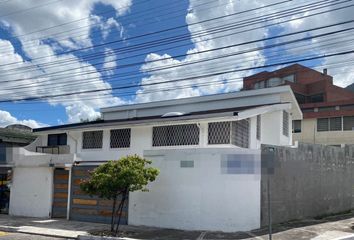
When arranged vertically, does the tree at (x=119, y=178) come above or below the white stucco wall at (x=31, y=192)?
above

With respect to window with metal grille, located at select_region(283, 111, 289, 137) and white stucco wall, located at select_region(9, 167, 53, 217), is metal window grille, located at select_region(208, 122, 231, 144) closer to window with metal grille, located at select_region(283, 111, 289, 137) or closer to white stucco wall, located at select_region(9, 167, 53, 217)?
window with metal grille, located at select_region(283, 111, 289, 137)

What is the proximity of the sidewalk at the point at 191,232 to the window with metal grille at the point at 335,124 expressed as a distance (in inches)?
986

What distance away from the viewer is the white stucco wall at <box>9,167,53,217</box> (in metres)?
19.8

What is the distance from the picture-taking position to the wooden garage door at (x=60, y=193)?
757 inches

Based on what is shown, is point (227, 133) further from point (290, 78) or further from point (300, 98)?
point (290, 78)

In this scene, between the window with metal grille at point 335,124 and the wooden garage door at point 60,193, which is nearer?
the wooden garage door at point 60,193

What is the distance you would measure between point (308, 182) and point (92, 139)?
988cm

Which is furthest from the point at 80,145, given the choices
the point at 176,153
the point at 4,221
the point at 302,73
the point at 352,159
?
the point at 302,73

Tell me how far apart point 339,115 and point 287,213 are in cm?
2778

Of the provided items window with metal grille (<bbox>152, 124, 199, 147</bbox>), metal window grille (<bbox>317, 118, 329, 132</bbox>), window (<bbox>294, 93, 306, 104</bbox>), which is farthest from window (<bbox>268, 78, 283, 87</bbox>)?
window with metal grille (<bbox>152, 124, 199, 147</bbox>)

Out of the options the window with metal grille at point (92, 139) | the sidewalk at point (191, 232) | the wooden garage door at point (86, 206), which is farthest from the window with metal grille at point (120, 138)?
the sidewalk at point (191, 232)

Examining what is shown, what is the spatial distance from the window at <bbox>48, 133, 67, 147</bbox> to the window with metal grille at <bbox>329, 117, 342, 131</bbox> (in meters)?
29.2

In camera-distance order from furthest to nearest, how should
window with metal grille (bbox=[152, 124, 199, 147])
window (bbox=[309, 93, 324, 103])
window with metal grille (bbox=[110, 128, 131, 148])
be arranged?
window (bbox=[309, 93, 324, 103]), window with metal grille (bbox=[110, 128, 131, 148]), window with metal grille (bbox=[152, 124, 199, 147])

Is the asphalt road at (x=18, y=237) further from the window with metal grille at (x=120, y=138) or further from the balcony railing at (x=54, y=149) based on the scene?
the balcony railing at (x=54, y=149)
